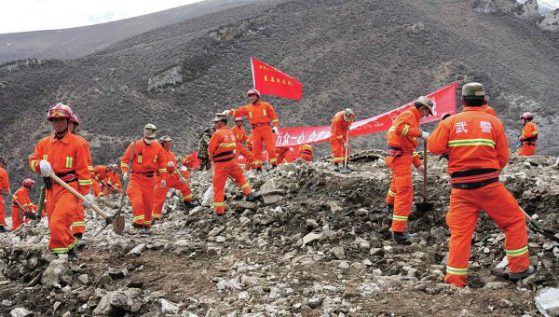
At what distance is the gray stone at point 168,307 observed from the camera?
3969 mm

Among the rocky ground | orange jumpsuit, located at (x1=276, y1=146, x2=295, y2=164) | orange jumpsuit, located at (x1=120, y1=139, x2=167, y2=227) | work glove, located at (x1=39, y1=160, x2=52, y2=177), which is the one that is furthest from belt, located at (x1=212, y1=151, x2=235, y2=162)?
orange jumpsuit, located at (x1=276, y1=146, x2=295, y2=164)

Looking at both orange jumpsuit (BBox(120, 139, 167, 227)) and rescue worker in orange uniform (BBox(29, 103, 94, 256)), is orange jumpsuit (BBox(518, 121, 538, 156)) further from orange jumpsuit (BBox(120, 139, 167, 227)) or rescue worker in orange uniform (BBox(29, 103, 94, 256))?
rescue worker in orange uniform (BBox(29, 103, 94, 256))

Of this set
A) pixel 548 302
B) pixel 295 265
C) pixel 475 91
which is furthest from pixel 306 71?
pixel 548 302

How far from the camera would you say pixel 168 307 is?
400 cm

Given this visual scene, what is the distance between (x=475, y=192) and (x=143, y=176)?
5.34 meters

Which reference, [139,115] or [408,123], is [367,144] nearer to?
[139,115]

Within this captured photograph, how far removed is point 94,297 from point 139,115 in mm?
27931

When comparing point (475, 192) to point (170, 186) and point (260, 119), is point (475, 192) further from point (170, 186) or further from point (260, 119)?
point (170, 186)

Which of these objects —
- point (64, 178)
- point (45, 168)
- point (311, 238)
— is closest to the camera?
point (45, 168)

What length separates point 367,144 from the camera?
26531 millimetres

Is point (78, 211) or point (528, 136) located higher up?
point (78, 211)

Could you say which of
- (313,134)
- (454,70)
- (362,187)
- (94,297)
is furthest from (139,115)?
(94,297)

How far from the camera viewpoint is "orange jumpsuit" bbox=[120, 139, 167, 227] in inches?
299

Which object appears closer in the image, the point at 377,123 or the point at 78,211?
the point at 78,211
